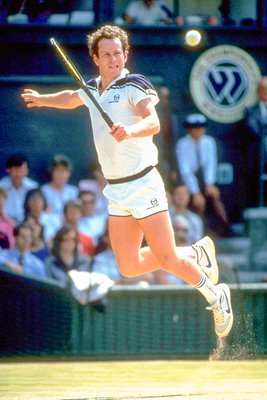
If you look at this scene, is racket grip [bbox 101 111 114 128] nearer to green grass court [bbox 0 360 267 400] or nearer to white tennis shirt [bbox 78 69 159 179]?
white tennis shirt [bbox 78 69 159 179]

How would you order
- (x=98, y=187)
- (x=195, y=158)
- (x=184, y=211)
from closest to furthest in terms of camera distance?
(x=184, y=211) → (x=98, y=187) → (x=195, y=158)

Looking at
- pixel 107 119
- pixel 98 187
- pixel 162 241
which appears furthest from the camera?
pixel 98 187

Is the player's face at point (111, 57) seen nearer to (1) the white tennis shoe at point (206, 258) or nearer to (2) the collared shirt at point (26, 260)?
(1) the white tennis shoe at point (206, 258)

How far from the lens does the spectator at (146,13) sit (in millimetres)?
15883

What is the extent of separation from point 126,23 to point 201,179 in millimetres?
2215

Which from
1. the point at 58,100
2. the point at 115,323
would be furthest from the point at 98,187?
the point at 58,100

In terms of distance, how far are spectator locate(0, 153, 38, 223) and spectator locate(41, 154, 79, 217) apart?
0.18 meters

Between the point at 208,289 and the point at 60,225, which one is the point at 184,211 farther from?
the point at 208,289

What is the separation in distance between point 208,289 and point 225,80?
23.2ft

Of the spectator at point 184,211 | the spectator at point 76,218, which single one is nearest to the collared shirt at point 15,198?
the spectator at point 76,218

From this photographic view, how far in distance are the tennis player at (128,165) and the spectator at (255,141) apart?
5964mm

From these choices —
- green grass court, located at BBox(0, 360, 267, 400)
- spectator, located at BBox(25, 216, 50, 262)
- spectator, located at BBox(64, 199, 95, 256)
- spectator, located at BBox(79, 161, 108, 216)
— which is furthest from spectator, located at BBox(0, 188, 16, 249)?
green grass court, located at BBox(0, 360, 267, 400)

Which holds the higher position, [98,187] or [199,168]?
[199,168]

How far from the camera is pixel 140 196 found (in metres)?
9.26
